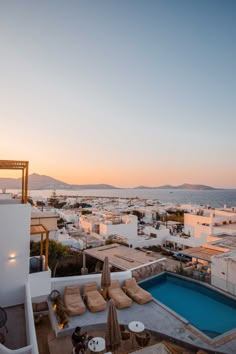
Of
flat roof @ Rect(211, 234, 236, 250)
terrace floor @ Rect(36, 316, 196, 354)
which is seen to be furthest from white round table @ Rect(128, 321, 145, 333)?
flat roof @ Rect(211, 234, 236, 250)

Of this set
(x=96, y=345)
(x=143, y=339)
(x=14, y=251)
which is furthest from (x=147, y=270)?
(x=14, y=251)

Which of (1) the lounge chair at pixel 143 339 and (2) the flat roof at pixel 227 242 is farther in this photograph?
(2) the flat roof at pixel 227 242

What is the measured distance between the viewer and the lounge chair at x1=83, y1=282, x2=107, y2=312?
746cm

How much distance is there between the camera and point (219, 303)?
948 centimetres

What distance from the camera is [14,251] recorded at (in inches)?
253

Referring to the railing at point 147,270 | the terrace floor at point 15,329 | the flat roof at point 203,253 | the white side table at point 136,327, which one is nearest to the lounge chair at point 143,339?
the white side table at point 136,327

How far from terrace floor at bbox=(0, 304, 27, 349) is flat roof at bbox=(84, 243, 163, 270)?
5654 millimetres

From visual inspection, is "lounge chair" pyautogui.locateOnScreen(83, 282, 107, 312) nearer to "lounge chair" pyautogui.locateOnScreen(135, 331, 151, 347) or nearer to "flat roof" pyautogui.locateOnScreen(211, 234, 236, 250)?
"lounge chair" pyautogui.locateOnScreen(135, 331, 151, 347)

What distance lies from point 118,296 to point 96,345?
2551mm

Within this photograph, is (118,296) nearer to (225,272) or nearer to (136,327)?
(136,327)

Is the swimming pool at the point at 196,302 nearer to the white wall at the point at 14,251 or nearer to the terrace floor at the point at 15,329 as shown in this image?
the terrace floor at the point at 15,329

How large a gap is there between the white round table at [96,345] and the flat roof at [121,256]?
5.13 m

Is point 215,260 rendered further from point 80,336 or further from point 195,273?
point 80,336

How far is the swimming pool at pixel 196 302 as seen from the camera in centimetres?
A: 811
